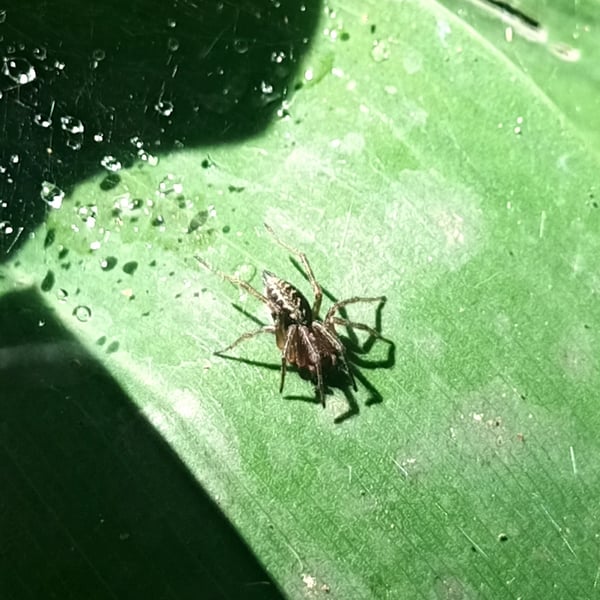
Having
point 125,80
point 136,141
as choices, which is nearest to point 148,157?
point 136,141

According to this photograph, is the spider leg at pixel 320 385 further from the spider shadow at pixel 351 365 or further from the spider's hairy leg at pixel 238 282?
the spider's hairy leg at pixel 238 282

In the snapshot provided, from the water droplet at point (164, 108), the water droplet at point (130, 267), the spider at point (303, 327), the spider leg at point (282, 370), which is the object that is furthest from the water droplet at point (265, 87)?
the spider leg at point (282, 370)

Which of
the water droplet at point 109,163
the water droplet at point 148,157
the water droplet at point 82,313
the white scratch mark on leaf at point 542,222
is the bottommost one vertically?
the water droplet at point 82,313

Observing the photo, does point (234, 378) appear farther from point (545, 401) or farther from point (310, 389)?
point (545, 401)

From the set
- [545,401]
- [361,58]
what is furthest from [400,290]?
[361,58]

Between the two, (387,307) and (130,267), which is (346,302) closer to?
(387,307)

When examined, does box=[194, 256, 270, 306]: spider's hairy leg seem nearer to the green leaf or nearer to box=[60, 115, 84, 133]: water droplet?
the green leaf
